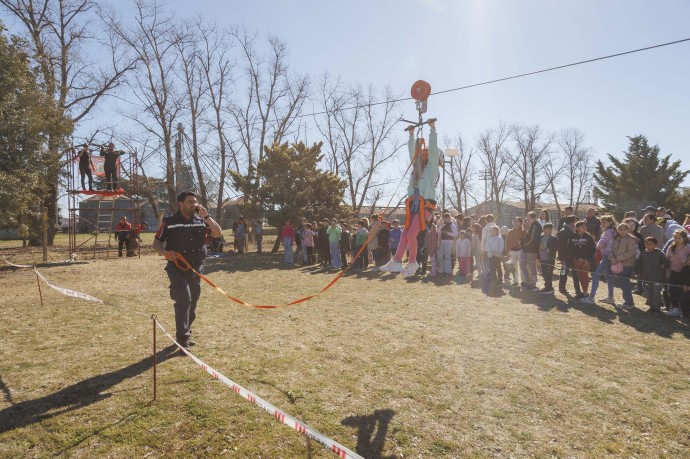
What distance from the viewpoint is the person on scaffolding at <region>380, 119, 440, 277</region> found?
5758 mm

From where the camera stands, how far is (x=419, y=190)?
19.4 feet

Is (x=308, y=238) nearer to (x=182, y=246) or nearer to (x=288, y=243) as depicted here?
(x=288, y=243)

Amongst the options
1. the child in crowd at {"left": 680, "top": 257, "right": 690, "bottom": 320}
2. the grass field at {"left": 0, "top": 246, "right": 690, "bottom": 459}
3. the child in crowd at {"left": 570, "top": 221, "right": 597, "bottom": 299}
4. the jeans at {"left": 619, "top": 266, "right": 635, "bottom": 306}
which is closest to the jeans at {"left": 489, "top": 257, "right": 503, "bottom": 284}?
the child in crowd at {"left": 570, "top": 221, "right": 597, "bottom": 299}

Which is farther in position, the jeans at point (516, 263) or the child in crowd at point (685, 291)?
the jeans at point (516, 263)

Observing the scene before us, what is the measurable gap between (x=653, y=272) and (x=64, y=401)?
33.1 ft

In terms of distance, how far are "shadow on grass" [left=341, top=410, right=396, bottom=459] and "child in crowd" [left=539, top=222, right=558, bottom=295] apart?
800 cm

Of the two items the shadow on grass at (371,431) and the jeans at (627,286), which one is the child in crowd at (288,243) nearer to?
the jeans at (627,286)

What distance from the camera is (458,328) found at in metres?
7.00

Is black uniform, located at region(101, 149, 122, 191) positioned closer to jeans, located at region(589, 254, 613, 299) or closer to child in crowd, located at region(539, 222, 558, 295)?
child in crowd, located at region(539, 222, 558, 295)

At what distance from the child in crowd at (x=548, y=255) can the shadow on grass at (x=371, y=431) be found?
26.2 ft

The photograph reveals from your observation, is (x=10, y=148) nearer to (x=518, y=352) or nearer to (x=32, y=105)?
(x=32, y=105)

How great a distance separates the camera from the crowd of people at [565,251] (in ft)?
27.0

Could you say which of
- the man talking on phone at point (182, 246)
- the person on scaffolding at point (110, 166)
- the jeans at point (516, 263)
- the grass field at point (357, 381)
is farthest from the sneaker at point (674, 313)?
the person on scaffolding at point (110, 166)

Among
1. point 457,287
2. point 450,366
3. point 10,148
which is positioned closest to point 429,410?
point 450,366
